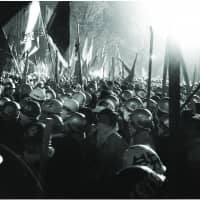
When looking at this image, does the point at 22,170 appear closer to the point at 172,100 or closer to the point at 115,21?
the point at 172,100

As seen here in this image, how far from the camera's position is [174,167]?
3.23m

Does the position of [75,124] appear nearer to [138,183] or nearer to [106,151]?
[106,151]

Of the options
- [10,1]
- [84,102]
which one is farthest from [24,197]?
[10,1]

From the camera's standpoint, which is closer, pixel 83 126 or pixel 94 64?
pixel 83 126

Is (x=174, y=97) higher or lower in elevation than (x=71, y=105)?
higher

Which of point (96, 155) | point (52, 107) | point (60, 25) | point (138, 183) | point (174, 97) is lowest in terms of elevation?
point (96, 155)

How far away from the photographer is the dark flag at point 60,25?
12398 millimetres

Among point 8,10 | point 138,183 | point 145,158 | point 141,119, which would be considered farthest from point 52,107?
point 8,10

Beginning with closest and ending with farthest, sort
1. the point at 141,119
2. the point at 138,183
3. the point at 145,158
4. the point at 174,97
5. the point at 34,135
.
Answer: the point at 138,183
the point at 174,97
the point at 145,158
the point at 34,135
the point at 141,119

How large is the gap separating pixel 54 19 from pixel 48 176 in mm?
8625

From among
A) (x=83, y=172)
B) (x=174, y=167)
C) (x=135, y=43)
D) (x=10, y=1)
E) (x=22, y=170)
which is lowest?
(x=135, y=43)

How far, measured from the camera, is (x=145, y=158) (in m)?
3.67

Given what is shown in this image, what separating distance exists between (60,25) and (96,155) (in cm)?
780

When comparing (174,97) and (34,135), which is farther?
(34,135)
